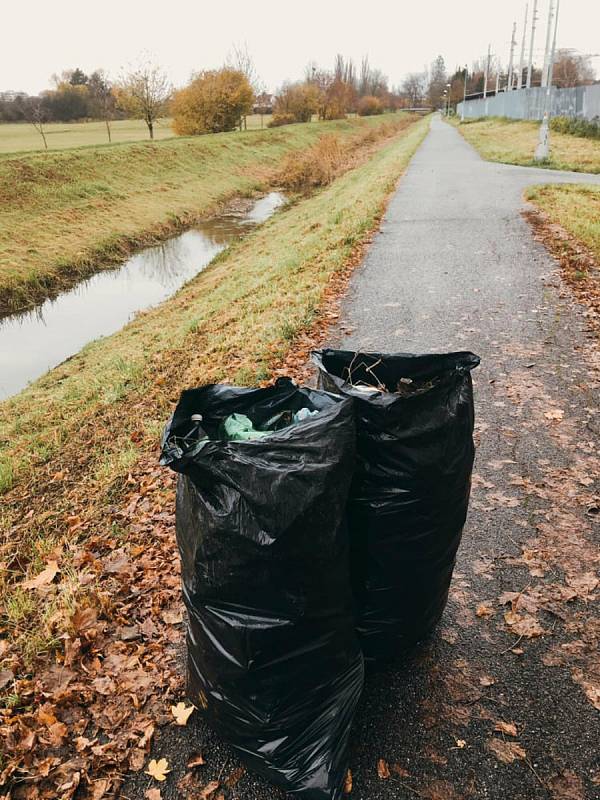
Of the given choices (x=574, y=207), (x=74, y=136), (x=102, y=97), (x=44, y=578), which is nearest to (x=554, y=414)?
(x=44, y=578)

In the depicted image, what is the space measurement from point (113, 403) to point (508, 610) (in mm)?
4861

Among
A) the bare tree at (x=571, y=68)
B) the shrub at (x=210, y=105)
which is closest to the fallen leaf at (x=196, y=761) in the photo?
the shrub at (x=210, y=105)

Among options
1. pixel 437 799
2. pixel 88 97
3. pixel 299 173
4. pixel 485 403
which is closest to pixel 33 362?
pixel 485 403

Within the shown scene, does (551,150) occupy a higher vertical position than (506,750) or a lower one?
higher

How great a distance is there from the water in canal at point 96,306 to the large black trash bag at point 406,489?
8.58 metres

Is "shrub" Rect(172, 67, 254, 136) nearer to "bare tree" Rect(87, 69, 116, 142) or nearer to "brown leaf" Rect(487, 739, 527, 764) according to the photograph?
"bare tree" Rect(87, 69, 116, 142)

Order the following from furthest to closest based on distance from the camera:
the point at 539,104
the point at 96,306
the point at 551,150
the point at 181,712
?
the point at 539,104, the point at 551,150, the point at 96,306, the point at 181,712

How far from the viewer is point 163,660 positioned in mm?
2633

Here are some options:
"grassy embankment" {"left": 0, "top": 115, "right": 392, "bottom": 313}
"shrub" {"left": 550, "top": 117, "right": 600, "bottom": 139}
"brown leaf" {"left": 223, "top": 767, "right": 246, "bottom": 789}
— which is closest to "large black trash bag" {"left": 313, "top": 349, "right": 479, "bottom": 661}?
"brown leaf" {"left": 223, "top": 767, "right": 246, "bottom": 789}

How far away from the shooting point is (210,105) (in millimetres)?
42906

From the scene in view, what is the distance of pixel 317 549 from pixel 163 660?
120 cm

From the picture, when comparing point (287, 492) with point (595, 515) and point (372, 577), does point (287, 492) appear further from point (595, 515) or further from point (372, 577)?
point (595, 515)

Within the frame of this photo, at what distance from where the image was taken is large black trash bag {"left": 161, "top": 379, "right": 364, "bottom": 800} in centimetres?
180

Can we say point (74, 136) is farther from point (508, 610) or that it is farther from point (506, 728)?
point (506, 728)
